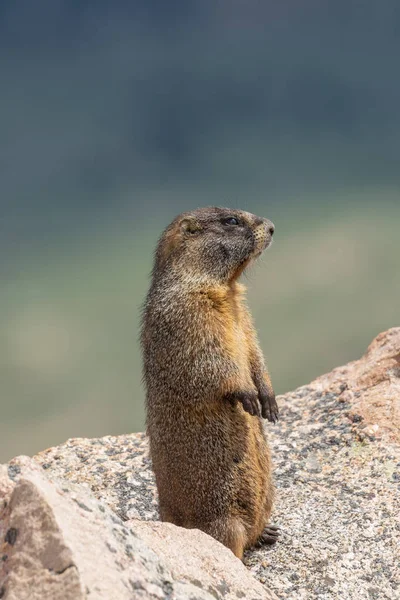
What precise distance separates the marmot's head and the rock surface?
188 cm

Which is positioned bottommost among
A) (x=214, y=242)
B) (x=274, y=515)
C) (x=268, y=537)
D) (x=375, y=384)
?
(x=268, y=537)

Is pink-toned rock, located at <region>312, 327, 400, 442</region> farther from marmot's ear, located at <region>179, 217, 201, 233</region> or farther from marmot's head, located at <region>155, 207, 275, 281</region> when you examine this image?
marmot's ear, located at <region>179, 217, 201, 233</region>

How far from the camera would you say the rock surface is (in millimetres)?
3404

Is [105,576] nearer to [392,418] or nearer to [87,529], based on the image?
[87,529]

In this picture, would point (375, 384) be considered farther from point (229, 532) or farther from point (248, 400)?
point (229, 532)

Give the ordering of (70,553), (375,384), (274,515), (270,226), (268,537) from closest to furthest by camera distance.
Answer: (70,553), (268,537), (270,226), (274,515), (375,384)

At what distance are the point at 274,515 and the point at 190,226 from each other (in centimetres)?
240

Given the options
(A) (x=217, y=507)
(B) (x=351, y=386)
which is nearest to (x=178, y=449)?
(A) (x=217, y=507)

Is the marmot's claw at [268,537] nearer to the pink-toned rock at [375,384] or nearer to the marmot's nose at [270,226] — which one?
the pink-toned rock at [375,384]

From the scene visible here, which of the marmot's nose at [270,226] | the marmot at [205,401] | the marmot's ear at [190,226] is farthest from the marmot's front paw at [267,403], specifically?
the marmot's ear at [190,226]

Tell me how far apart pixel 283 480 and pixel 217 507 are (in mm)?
1572

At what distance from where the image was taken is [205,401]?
18.0 feet

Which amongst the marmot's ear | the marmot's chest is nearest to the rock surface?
the marmot's chest

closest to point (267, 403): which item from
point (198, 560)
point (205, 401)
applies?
point (205, 401)
